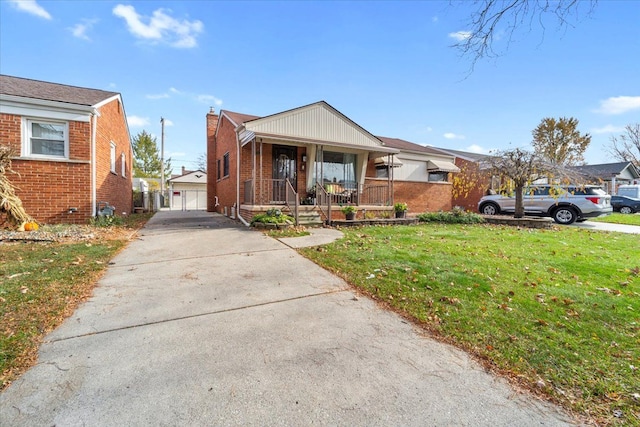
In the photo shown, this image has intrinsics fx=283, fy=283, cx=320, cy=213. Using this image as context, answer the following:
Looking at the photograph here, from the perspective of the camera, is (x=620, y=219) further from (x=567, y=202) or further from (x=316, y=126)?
(x=316, y=126)

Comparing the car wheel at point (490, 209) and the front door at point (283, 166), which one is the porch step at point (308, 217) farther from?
the car wheel at point (490, 209)

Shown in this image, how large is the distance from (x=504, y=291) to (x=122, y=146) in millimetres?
16959

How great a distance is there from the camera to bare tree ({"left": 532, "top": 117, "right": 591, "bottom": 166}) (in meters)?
30.6

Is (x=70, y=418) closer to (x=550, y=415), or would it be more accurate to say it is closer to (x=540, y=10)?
(x=550, y=415)

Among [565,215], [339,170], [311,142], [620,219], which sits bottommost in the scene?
[620,219]

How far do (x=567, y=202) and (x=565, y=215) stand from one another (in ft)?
1.99

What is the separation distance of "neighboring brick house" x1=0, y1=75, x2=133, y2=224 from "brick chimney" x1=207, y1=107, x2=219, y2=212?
7296 mm

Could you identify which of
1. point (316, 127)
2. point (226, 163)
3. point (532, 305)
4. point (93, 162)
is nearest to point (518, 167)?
point (316, 127)

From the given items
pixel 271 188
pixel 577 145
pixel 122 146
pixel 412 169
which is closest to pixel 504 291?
pixel 271 188

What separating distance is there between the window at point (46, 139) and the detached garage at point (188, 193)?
2202 cm

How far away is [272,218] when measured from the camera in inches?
356

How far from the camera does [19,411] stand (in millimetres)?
1703

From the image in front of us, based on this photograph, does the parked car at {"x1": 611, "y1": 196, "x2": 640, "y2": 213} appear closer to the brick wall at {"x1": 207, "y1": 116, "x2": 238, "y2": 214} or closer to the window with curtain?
the window with curtain

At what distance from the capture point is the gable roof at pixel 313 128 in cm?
1047
